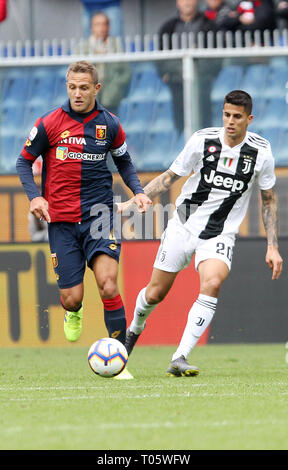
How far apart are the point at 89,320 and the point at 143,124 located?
2.69 metres

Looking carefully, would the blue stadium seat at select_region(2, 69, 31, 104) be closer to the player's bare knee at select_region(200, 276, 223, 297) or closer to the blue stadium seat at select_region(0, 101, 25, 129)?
the blue stadium seat at select_region(0, 101, 25, 129)

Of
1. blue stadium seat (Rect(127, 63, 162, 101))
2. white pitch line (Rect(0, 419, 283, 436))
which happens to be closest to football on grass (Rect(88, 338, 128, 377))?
white pitch line (Rect(0, 419, 283, 436))

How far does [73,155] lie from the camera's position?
298 inches

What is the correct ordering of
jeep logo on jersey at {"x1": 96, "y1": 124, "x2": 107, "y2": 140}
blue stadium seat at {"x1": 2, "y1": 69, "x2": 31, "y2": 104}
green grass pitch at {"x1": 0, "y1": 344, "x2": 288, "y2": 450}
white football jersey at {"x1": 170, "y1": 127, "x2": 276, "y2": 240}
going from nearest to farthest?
green grass pitch at {"x1": 0, "y1": 344, "x2": 288, "y2": 450}
jeep logo on jersey at {"x1": 96, "y1": 124, "x2": 107, "y2": 140}
white football jersey at {"x1": 170, "y1": 127, "x2": 276, "y2": 240}
blue stadium seat at {"x1": 2, "y1": 69, "x2": 31, "y2": 104}

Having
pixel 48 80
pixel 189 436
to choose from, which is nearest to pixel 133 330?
pixel 189 436

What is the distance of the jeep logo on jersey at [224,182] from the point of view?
7762 millimetres

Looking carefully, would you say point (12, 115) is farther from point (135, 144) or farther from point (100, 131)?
point (100, 131)

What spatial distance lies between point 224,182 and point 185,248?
0.61 meters

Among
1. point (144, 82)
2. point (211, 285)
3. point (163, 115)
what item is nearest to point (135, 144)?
point (163, 115)

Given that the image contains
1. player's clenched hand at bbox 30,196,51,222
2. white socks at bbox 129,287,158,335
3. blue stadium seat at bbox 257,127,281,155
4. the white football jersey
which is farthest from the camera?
blue stadium seat at bbox 257,127,281,155

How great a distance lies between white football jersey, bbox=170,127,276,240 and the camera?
776 centimetres

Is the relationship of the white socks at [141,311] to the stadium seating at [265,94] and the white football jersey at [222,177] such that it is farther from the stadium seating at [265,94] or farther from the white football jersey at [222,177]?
the stadium seating at [265,94]

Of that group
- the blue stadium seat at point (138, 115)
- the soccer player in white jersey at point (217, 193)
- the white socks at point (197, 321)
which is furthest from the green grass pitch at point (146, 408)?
the blue stadium seat at point (138, 115)

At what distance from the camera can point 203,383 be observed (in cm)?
688
